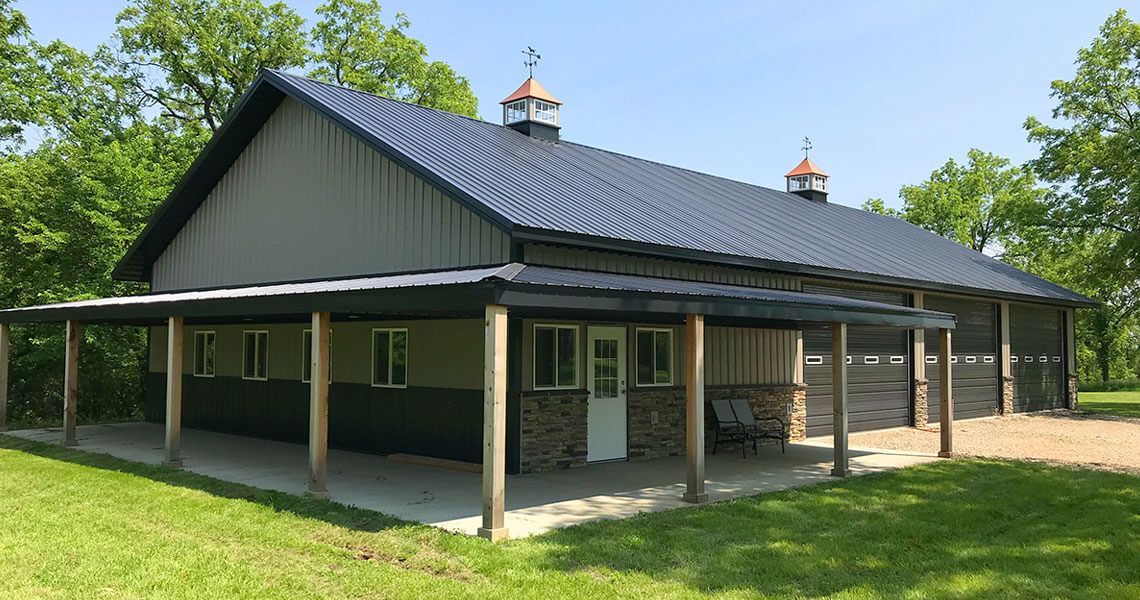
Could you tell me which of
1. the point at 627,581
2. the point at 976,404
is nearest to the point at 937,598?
the point at 627,581

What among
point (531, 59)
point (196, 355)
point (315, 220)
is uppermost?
point (531, 59)

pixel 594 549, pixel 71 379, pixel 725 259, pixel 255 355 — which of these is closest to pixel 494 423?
pixel 594 549

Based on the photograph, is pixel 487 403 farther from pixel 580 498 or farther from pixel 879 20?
pixel 879 20

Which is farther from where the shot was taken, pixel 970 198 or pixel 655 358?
pixel 970 198

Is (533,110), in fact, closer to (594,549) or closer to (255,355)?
(255,355)

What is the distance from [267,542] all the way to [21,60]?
24.0m

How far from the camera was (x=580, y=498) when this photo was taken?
9.54 m

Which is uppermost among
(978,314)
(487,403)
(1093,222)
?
(1093,222)

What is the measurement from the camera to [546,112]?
55.0 feet

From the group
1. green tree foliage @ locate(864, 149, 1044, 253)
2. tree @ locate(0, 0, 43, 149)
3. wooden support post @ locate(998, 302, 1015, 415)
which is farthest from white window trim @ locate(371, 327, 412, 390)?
green tree foliage @ locate(864, 149, 1044, 253)

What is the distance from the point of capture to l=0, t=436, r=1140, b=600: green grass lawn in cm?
606

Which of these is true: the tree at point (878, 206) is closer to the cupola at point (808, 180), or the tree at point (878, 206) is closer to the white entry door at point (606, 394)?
the cupola at point (808, 180)

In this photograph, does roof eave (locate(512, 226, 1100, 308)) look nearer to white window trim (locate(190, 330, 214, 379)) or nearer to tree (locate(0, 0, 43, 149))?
white window trim (locate(190, 330, 214, 379))

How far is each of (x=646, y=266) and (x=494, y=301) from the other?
14.6 feet
